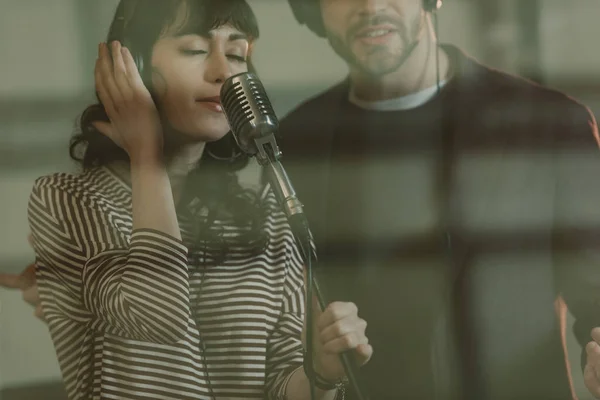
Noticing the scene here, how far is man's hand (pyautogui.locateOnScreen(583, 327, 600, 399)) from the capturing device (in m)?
0.94

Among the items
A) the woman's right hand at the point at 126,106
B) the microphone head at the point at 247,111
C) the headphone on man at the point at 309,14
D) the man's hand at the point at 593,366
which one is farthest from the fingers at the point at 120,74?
the man's hand at the point at 593,366

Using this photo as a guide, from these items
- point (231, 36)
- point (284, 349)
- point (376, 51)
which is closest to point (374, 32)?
point (376, 51)

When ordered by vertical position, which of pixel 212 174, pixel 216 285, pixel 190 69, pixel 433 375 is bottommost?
pixel 433 375

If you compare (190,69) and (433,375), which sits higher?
(190,69)

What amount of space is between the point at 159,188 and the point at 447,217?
1.15ft

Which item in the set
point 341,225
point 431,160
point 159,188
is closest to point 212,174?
point 159,188

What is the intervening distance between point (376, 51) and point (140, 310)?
42cm

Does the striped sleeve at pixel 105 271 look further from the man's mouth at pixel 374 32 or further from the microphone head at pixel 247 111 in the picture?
the man's mouth at pixel 374 32

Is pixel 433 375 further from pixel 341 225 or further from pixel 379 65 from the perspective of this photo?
pixel 379 65

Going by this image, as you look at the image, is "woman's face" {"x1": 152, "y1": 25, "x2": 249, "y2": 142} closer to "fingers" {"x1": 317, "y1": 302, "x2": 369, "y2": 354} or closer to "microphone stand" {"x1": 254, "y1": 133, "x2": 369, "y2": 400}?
"microphone stand" {"x1": 254, "y1": 133, "x2": 369, "y2": 400}

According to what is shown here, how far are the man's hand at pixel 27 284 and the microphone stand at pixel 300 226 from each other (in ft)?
0.94

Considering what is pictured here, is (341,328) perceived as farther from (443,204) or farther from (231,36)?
(231,36)

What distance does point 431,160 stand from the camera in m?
0.96

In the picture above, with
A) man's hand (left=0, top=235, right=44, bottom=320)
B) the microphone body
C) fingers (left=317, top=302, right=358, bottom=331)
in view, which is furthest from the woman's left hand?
man's hand (left=0, top=235, right=44, bottom=320)
